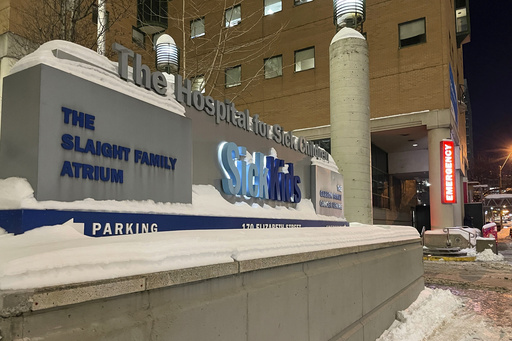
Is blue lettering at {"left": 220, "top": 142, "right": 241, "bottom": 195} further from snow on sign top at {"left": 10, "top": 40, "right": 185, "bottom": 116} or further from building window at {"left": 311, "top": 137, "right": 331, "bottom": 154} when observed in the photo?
building window at {"left": 311, "top": 137, "right": 331, "bottom": 154}

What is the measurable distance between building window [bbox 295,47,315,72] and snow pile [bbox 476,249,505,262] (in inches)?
553

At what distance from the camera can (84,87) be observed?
4.14 metres

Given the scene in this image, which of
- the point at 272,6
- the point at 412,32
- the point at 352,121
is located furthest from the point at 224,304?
the point at 272,6

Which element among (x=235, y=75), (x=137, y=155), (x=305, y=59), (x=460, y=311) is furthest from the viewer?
(x=235, y=75)

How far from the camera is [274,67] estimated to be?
87.5 feet

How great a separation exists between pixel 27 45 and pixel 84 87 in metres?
8.07

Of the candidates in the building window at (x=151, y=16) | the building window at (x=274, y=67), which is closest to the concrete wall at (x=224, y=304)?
the building window at (x=151, y=16)

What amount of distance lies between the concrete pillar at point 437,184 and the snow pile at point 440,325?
47.0 ft

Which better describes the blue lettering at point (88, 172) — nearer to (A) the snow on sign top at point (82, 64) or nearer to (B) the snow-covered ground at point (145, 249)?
(B) the snow-covered ground at point (145, 249)

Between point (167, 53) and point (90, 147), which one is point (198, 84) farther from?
point (90, 147)

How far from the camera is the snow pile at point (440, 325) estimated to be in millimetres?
6336

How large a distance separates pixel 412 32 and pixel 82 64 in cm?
2215

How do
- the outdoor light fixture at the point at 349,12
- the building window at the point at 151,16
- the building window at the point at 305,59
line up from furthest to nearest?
the building window at the point at 305,59 < the building window at the point at 151,16 < the outdoor light fixture at the point at 349,12

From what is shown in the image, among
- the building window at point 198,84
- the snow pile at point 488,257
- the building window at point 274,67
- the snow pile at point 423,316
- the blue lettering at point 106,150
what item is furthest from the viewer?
the building window at point 274,67
